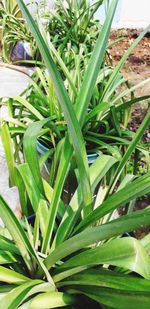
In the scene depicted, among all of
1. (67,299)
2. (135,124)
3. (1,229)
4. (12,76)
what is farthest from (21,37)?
(67,299)

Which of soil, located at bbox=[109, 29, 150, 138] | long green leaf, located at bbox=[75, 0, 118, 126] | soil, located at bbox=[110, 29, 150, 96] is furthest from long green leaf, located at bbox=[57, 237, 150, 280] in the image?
soil, located at bbox=[110, 29, 150, 96]

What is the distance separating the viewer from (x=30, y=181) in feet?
3.62

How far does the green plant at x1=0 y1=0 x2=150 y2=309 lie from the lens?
0.71 m

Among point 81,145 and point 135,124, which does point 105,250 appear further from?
point 135,124

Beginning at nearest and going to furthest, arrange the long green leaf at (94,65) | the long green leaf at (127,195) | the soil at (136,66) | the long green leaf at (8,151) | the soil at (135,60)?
the long green leaf at (127,195) → the long green leaf at (94,65) → the long green leaf at (8,151) → the soil at (136,66) → the soil at (135,60)

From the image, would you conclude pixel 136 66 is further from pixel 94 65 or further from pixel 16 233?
pixel 16 233

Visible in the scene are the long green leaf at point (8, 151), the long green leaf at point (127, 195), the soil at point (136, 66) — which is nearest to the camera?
the long green leaf at point (127, 195)

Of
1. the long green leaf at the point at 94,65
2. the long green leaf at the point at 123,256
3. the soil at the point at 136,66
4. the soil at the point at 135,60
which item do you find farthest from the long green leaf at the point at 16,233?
Answer: the soil at the point at 135,60

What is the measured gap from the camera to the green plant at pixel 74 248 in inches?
28.0

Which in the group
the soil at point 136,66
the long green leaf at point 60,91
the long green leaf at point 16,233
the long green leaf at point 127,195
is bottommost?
the soil at point 136,66

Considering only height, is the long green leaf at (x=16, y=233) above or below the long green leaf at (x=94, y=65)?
below

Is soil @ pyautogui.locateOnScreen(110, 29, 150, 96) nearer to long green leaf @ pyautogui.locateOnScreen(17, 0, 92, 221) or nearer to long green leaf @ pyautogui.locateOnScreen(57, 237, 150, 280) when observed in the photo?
long green leaf @ pyautogui.locateOnScreen(17, 0, 92, 221)

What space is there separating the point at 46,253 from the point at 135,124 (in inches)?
71.9

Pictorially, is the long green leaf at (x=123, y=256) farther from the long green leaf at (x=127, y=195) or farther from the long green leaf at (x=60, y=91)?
the long green leaf at (x=60, y=91)
